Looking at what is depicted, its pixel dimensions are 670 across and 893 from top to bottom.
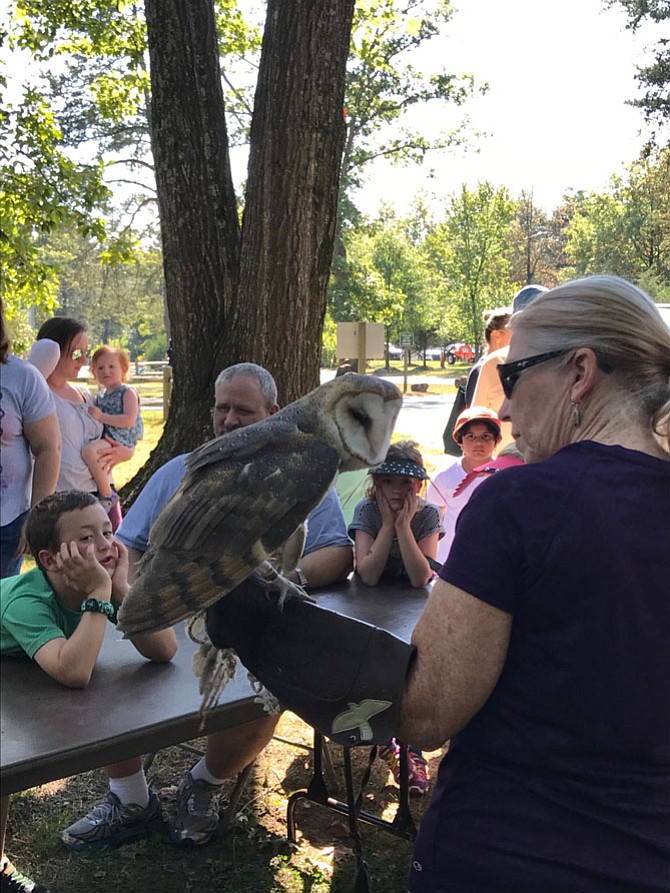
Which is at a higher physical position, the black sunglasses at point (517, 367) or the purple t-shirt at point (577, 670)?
the black sunglasses at point (517, 367)

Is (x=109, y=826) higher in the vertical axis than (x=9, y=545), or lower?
lower

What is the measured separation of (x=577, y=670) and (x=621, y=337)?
0.57 meters

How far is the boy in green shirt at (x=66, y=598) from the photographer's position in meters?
2.15

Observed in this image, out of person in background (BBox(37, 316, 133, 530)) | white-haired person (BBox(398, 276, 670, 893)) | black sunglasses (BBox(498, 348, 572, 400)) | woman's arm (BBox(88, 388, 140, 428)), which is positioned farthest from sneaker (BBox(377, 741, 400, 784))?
woman's arm (BBox(88, 388, 140, 428))

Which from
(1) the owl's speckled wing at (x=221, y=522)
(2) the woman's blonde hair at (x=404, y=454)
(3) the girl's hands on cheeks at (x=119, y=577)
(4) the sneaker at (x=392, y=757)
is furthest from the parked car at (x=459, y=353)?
(1) the owl's speckled wing at (x=221, y=522)

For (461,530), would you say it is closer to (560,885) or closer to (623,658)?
(623,658)

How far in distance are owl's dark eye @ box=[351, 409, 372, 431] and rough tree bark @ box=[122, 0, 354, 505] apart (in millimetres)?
3077

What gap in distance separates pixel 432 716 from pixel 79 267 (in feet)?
153

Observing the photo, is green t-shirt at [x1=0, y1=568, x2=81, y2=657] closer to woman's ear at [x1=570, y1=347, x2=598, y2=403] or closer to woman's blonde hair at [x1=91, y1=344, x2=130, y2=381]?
woman's ear at [x1=570, y1=347, x2=598, y2=403]

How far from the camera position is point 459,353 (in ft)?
151

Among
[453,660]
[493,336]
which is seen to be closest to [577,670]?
[453,660]

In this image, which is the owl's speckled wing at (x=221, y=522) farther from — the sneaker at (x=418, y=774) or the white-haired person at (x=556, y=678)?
the sneaker at (x=418, y=774)

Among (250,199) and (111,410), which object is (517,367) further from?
(111,410)

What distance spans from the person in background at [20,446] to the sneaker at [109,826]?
3.49 ft
